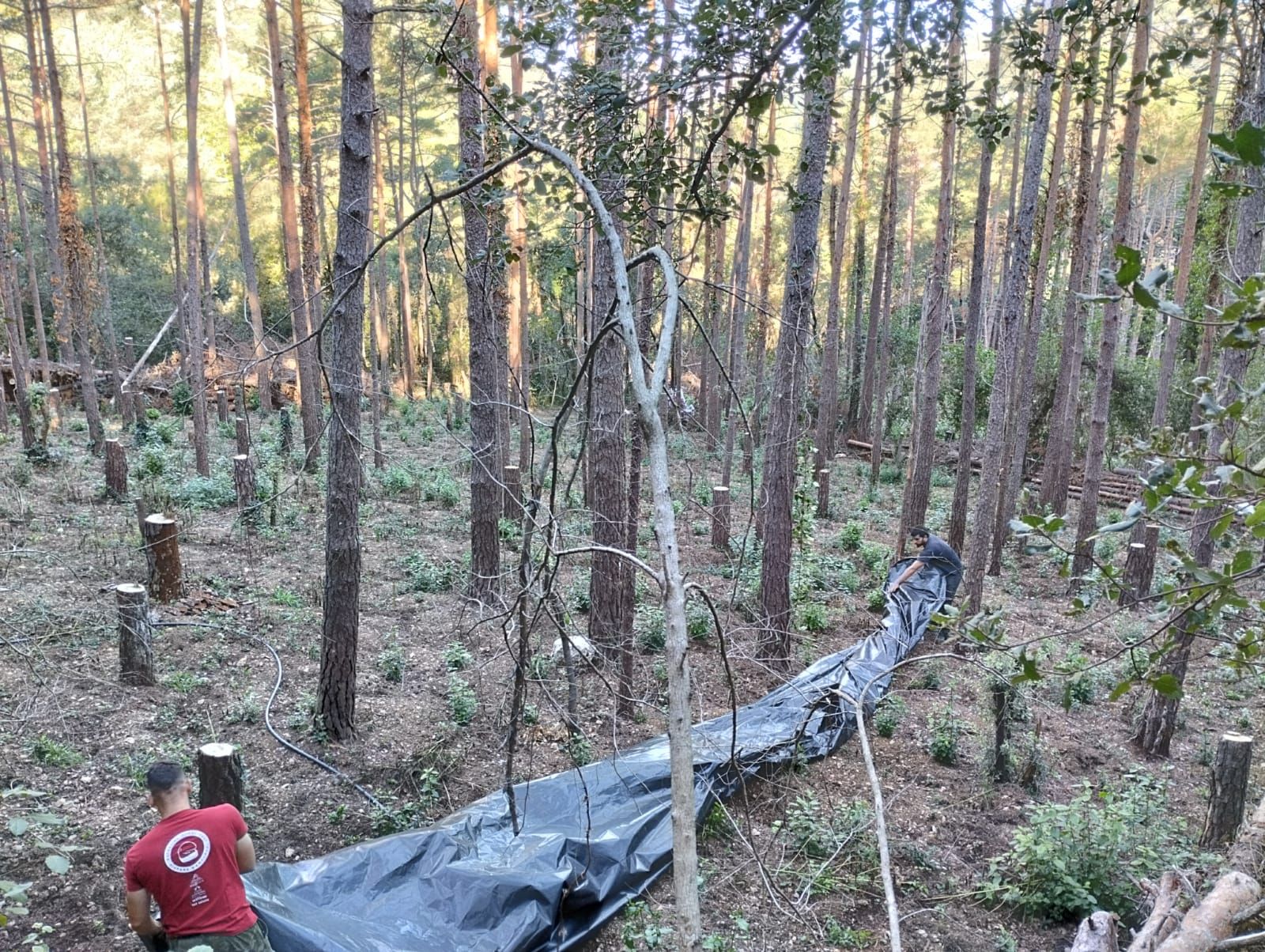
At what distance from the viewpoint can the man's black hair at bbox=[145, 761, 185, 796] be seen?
2.95 metres

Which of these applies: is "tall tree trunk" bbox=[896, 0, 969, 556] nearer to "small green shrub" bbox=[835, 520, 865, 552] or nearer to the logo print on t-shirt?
"small green shrub" bbox=[835, 520, 865, 552]

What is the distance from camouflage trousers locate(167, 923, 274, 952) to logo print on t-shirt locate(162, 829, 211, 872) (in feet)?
0.84

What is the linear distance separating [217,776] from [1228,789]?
5997 millimetres

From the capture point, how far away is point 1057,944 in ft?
14.3

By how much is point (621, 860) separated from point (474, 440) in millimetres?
3801

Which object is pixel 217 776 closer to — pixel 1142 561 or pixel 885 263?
pixel 1142 561

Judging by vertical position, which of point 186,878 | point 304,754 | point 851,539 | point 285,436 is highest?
point 186,878

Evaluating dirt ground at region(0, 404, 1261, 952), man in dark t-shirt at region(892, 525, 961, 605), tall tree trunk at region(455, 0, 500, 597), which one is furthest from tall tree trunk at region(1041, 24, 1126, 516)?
tall tree trunk at region(455, 0, 500, 597)

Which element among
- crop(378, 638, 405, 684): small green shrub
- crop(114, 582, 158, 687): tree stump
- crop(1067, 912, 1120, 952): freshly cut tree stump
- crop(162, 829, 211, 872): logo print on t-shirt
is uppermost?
crop(162, 829, 211, 872): logo print on t-shirt

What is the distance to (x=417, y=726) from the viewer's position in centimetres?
592

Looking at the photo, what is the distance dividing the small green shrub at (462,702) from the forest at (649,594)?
0.05 m

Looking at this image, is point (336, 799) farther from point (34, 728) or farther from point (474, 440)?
point (474, 440)

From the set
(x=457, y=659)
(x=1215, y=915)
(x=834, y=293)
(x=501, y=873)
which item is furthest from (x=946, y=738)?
(x=834, y=293)

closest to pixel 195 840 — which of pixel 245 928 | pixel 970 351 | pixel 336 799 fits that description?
pixel 245 928
